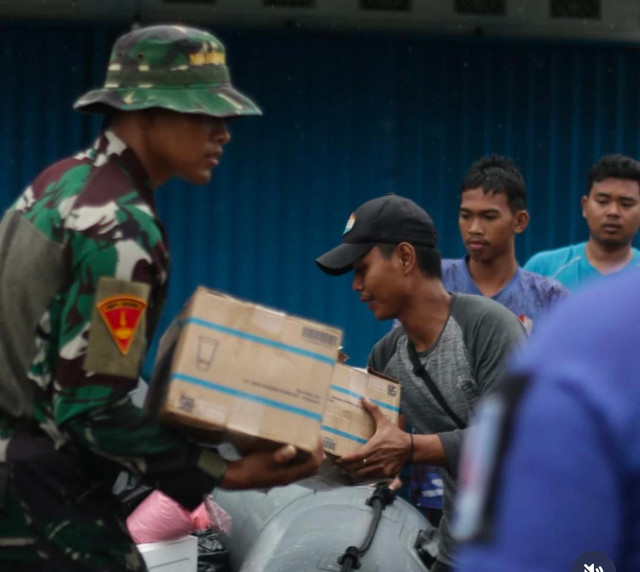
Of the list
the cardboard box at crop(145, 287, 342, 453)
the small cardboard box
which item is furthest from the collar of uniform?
the small cardboard box

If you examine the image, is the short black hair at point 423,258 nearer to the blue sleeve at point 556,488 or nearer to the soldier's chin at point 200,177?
the soldier's chin at point 200,177

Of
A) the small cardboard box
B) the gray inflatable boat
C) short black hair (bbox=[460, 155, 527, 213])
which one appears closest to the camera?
the small cardboard box

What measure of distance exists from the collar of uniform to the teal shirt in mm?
3325

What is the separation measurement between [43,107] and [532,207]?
2849 millimetres

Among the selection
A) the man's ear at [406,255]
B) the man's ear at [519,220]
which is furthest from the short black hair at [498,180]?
the man's ear at [406,255]

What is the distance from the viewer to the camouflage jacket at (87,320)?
9.42 feet

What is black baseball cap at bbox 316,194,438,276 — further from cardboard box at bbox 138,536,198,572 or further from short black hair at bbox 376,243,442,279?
cardboard box at bbox 138,536,198,572

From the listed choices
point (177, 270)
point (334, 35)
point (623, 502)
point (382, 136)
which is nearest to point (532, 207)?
point (382, 136)

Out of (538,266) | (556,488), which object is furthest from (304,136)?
(556,488)

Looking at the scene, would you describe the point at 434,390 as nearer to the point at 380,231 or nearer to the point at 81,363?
the point at 380,231

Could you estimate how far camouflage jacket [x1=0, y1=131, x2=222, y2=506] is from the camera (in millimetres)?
2871

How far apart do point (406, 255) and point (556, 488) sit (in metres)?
2.88

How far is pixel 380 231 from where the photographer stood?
4289 millimetres

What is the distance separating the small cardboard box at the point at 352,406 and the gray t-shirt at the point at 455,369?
0.54ft
